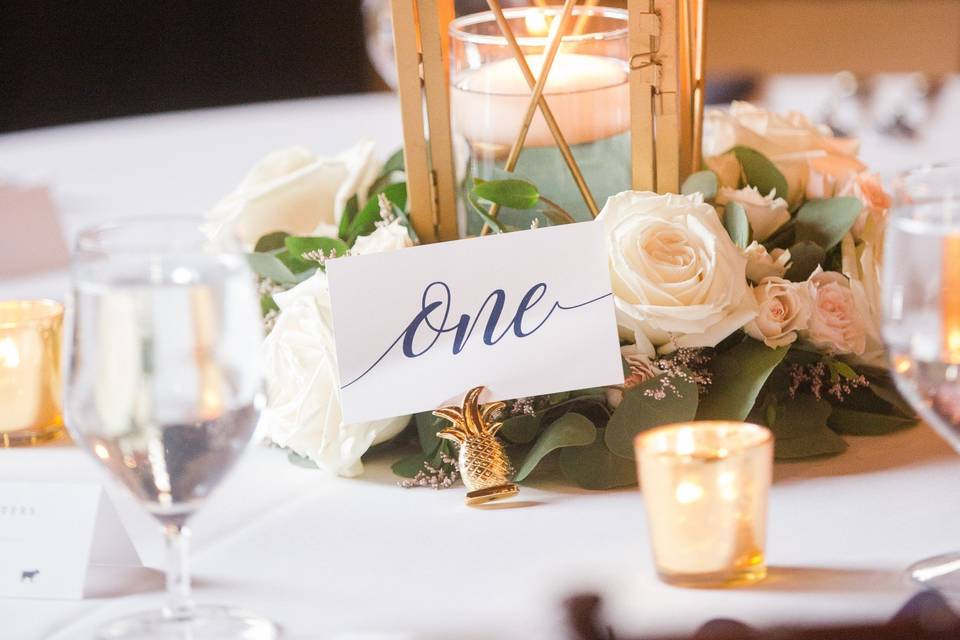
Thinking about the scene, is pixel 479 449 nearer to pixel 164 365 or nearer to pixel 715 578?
pixel 715 578

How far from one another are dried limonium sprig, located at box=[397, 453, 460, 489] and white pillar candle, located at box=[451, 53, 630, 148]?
11.3 inches

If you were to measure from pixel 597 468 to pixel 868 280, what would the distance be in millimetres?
297

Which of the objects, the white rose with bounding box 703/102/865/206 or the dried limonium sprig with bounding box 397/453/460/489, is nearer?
the dried limonium sprig with bounding box 397/453/460/489

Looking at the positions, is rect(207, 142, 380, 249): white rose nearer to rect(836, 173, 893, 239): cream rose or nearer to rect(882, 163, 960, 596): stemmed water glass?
Result: rect(836, 173, 893, 239): cream rose

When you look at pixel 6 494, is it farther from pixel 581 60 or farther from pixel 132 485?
pixel 581 60

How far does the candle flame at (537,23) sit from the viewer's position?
1.12 metres

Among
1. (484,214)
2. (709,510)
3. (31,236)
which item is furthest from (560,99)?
(31,236)

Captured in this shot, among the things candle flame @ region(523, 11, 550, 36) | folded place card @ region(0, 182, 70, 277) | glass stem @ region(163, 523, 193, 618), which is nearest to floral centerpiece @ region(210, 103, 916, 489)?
candle flame @ region(523, 11, 550, 36)

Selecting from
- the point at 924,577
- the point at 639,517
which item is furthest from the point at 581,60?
the point at 924,577

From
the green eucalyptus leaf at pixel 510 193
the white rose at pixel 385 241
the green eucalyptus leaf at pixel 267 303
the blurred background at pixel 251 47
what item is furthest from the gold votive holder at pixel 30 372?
the blurred background at pixel 251 47

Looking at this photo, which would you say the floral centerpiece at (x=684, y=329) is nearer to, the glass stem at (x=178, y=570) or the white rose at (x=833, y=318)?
the white rose at (x=833, y=318)

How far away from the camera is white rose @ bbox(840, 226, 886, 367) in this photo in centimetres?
103

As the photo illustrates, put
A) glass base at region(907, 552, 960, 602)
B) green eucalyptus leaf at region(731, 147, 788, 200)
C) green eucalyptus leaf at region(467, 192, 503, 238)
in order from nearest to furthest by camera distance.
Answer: glass base at region(907, 552, 960, 602)
green eucalyptus leaf at region(467, 192, 503, 238)
green eucalyptus leaf at region(731, 147, 788, 200)

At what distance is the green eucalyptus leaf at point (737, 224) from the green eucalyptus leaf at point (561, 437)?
0.69 ft
